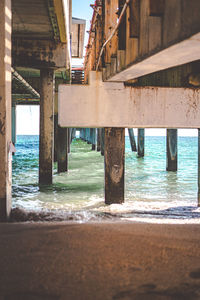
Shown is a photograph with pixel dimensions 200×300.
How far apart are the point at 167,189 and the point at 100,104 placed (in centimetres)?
427

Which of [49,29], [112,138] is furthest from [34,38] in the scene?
[112,138]

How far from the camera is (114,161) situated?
5.87 m

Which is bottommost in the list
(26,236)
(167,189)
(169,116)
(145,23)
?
(167,189)

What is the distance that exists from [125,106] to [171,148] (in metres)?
7.22

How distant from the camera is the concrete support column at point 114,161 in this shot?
19.2ft

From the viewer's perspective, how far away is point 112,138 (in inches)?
231

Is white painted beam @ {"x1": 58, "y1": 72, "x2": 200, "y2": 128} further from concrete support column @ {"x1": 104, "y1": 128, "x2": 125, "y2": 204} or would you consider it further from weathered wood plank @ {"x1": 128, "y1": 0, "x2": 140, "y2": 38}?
weathered wood plank @ {"x1": 128, "y1": 0, "x2": 140, "y2": 38}

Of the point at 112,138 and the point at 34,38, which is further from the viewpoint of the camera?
the point at 34,38

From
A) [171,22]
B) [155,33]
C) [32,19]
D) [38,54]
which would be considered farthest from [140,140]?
[171,22]

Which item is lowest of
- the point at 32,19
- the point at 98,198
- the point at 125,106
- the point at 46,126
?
the point at 98,198

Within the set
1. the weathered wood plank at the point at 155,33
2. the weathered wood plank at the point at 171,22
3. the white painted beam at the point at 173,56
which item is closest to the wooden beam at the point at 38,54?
the white painted beam at the point at 173,56

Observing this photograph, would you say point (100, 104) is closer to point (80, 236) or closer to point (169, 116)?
point (169, 116)

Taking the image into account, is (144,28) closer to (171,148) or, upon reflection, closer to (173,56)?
(173,56)

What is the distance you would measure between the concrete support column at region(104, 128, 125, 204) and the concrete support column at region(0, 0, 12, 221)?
2.68 metres
